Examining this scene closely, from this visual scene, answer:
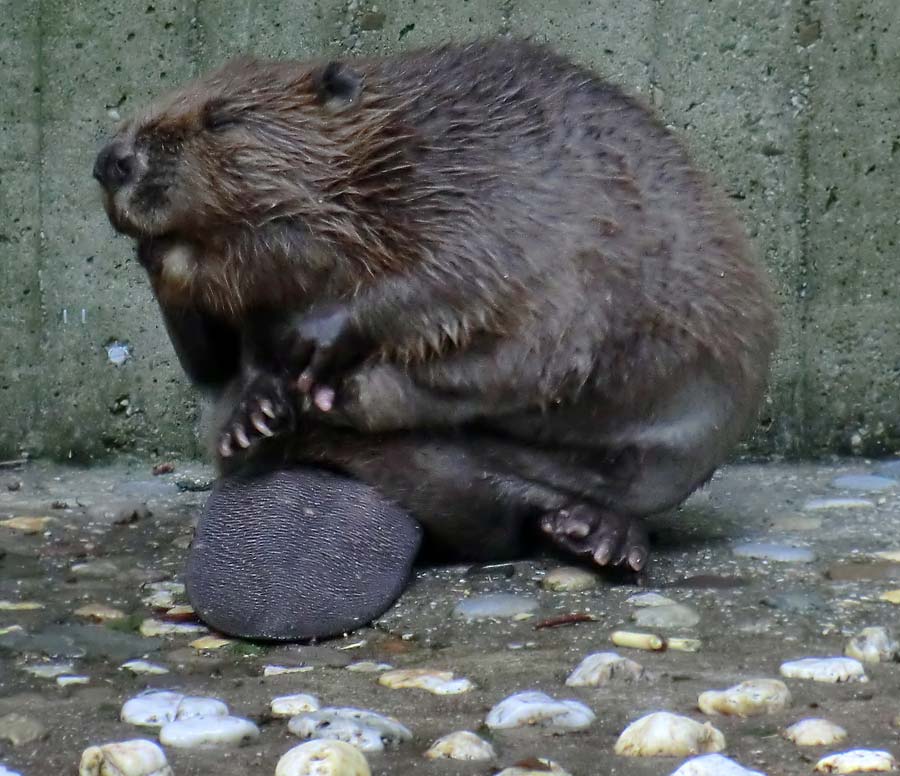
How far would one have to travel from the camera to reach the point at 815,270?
3936 millimetres

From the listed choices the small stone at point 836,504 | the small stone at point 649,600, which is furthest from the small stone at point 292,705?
the small stone at point 836,504

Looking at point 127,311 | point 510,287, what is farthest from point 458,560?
point 127,311

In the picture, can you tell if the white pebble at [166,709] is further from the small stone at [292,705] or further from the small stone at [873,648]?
the small stone at [873,648]

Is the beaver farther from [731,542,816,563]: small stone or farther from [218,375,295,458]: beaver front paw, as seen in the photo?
[731,542,816,563]: small stone

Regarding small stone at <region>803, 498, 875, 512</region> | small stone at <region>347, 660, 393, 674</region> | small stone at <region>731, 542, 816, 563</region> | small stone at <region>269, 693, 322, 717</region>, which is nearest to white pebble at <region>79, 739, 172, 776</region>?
small stone at <region>269, 693, 322, 717</region>

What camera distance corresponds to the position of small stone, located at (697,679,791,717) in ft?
6.75

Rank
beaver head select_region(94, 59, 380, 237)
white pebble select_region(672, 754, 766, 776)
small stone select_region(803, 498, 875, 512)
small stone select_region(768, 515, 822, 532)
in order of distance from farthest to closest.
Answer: small stone select_region(803, 498, 875, 512), small stone select_region(768, 515, 822, 532), beaver head select_region(94, 59, 380, 237), white pebble select_region(672, 754, 766, 776)

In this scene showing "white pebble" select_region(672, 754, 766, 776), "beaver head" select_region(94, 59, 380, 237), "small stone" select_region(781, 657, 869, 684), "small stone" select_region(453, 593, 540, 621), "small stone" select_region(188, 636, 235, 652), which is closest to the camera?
"white pebble" select_region(672, 754, 766, 776)

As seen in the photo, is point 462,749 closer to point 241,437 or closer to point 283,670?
point 283,670

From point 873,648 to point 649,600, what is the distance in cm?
45

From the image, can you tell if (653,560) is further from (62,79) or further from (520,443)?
(62,79)

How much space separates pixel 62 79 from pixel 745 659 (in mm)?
2394

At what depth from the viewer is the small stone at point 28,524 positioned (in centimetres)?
334

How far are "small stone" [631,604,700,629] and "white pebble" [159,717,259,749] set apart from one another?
789 millimetres
